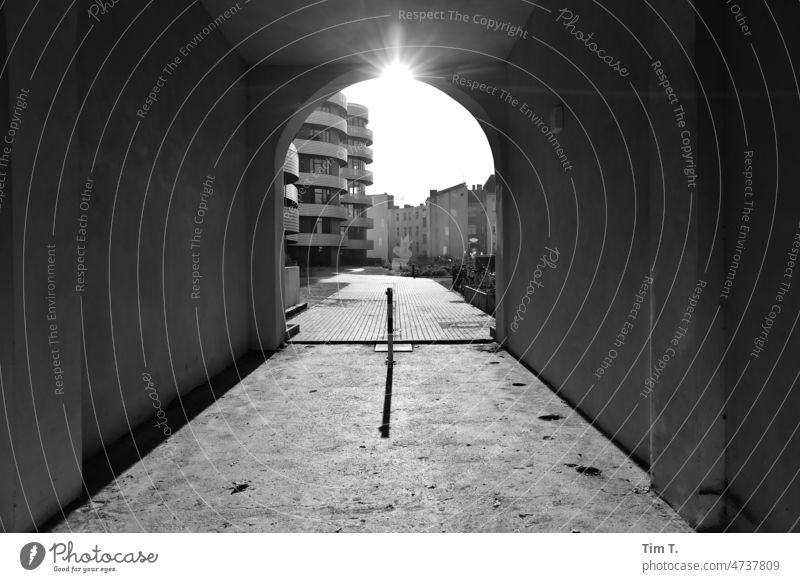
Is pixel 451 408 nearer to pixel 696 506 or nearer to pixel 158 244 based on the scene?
pixel 696 506

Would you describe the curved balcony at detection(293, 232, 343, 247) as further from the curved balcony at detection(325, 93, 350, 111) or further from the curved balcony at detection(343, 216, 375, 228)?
the curved balcony at detection(325, 93, 350, 111)

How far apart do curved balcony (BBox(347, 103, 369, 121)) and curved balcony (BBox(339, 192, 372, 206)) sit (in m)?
11.6

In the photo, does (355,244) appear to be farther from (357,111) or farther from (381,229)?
(381,229)

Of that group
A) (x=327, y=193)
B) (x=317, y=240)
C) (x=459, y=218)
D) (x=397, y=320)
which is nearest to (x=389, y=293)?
(x=397, y=320)

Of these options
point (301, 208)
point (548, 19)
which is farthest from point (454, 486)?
point (301, 208)

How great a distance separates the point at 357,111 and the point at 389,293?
238 feet

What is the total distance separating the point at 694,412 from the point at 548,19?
16.3 feet

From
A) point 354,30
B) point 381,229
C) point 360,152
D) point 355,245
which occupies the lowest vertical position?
point 355,245

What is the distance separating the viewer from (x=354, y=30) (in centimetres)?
734

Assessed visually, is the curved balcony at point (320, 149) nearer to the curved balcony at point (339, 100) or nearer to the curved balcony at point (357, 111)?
the curved balcony at point (339, 100)

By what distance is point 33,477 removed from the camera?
9.80ft

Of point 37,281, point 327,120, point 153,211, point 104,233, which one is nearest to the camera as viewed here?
point 37,281

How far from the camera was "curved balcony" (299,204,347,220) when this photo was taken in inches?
2394

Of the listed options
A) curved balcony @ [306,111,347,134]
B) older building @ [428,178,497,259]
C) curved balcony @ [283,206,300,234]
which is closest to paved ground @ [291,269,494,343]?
curved balcony @ [283,206,300,234]
